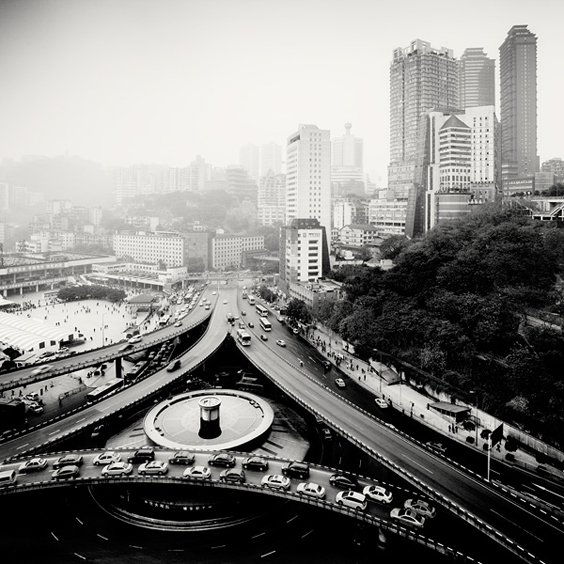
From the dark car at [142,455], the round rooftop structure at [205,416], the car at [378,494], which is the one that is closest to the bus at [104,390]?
the round rooftop structure at [205,416]

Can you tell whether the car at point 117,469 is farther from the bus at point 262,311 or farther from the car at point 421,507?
the bus at point 262,311

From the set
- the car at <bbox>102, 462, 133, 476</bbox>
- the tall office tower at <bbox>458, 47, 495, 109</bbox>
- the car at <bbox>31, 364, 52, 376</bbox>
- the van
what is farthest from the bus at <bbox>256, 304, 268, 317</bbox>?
the tall office tower at <bbox>458, 47, 495, 109</bbox>

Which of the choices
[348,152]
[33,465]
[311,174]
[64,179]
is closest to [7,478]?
[33,465]

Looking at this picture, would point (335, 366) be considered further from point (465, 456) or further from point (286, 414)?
point (465, 456)

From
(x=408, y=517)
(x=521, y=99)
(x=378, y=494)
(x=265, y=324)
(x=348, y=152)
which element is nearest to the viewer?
(x=408, y=517)

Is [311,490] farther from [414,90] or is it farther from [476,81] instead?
[476,81]

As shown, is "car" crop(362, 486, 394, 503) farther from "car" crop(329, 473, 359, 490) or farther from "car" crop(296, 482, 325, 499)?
"car" crop(296, 482, 325, 499)

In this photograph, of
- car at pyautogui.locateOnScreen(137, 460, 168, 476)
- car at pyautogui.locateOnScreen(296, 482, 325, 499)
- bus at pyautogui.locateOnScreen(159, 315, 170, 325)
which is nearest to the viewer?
car at pyautogui.locateOnScreen(296, 482, 325, 499)
